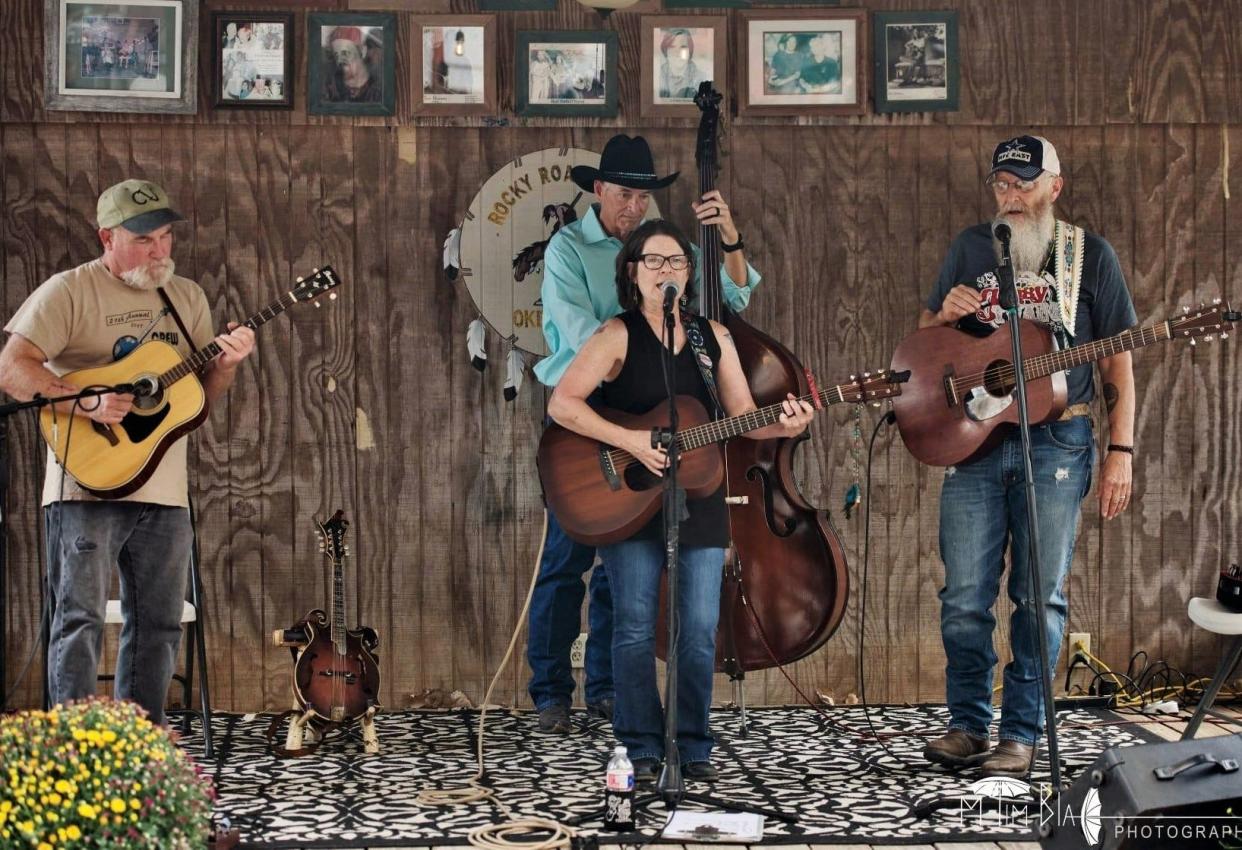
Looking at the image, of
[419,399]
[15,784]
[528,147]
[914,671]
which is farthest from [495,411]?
[15,784]

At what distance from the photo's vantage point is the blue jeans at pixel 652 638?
13.2 ft

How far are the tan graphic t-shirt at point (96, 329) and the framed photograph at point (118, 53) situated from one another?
1.16 metres

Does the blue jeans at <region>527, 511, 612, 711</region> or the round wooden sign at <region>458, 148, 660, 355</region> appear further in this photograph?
the round wooden sign at <region>458, 148, 660, 355</region>

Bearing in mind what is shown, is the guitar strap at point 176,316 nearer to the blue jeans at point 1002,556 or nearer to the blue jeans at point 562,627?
the blue jeans at point 562,627

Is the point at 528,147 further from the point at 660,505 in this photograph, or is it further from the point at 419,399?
the point at 660,505

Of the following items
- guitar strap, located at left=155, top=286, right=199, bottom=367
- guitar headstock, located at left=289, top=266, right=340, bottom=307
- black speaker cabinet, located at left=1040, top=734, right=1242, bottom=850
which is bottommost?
black speaker cabinet, located at left=1040, top=734, right=1242, bottom=850

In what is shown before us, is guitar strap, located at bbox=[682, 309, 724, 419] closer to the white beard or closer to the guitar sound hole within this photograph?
the guitar sound hole

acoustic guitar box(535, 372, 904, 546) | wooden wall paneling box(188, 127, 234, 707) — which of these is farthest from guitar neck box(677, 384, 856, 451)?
wooden wall paneling box(188, 127, 234, 707)

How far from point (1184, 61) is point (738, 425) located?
8.56 feet

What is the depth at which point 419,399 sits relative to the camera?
5.30 metres

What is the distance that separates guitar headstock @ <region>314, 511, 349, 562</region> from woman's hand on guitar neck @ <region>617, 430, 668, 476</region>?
50.1 inches

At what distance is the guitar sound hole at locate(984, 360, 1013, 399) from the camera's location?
13.5ft

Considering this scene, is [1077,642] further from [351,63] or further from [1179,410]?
[351,63]

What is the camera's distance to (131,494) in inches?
159
